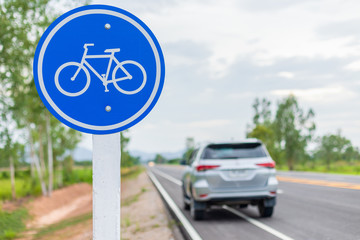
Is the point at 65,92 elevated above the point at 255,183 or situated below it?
above

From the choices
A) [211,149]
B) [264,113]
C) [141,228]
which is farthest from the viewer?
[264,113]

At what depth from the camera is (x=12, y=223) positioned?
59.3 feet

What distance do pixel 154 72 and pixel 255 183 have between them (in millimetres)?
8407

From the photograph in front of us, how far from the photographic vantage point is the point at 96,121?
2629 mm

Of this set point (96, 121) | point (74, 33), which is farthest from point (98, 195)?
point (74, 33)

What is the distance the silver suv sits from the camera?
10539mm

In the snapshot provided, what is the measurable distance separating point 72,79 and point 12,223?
17.3 m

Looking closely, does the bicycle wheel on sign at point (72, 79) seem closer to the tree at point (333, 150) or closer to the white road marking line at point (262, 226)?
the white road marking line at point (262, 226)

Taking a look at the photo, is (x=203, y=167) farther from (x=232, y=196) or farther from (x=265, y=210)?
(x=265, y=210)

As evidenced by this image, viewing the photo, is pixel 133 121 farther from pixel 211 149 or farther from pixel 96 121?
pixel 211 149

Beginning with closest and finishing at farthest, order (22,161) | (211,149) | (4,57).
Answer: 1. (211,149)
2. (4,57)
3. (22,161)

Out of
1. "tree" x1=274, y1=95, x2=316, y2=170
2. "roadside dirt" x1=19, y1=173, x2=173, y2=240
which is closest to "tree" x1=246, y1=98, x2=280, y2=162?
"tree" x1=274, y1=95, x2=316, y2=170

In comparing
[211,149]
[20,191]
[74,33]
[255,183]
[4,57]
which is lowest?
[20,191]

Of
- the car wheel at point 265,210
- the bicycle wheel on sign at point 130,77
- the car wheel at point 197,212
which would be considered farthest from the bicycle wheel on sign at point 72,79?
the car wheel at point 265,210
